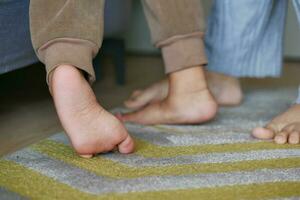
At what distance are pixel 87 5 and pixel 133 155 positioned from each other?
0.89ft

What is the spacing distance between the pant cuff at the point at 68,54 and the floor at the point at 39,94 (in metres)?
0.24

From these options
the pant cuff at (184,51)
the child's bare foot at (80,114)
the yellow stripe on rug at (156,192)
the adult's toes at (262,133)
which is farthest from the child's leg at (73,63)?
the adult's toes at (262,133)

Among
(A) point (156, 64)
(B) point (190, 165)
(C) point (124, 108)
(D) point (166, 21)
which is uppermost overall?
(D) point (166, 21)

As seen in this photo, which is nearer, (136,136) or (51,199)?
(51,199)

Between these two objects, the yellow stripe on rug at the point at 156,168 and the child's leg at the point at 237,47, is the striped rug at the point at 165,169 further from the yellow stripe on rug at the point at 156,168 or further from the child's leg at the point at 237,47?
the child's leg at the point at 237,47

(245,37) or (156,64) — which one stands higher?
(245,37)

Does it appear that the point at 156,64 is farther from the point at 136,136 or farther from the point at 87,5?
the point at 87,5

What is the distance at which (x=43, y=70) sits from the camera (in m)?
1.78

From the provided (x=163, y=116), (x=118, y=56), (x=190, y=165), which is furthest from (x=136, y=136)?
(x=118, y=56)

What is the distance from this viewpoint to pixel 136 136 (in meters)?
1.03

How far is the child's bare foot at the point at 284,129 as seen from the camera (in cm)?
98

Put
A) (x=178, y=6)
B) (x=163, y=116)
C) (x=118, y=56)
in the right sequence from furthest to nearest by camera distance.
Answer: (x=118, y=56)
(x=163, y=116)
(x=178, y=6)

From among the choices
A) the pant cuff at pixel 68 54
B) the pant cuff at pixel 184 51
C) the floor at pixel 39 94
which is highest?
the pant cuff at pixel 68 54

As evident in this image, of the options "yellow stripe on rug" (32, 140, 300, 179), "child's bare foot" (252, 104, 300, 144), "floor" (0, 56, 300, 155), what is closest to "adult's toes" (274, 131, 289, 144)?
"child's bare foot" (252, 104, 300, 144)
